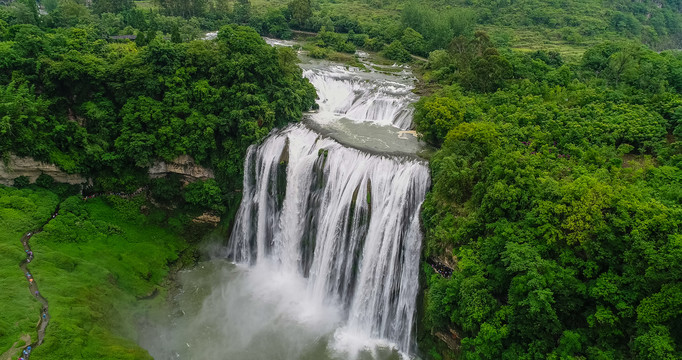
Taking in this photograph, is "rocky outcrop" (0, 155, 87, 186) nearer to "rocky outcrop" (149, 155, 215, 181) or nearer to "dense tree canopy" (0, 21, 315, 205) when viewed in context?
"dense tree canopy" (0, 21, 315, 205)

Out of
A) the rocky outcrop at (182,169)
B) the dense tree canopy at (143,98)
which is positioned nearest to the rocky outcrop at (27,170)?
the dense tree canopy at (143,98)

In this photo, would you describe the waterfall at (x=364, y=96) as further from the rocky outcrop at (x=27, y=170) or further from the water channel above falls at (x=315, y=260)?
the rocky outcrop at (x=27, y=170)

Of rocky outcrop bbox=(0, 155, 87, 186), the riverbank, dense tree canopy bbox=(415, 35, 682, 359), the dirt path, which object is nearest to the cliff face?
rocky outcrop bbox=(0, 155, 87, 186)

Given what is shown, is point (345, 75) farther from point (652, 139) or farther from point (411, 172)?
point (652, 139)

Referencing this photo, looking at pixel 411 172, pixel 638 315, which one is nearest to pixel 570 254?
pixel 638 315

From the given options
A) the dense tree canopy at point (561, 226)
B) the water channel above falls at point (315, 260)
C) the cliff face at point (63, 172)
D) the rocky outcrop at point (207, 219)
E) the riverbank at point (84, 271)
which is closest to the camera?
the dense tree canopy at point (561, 226)

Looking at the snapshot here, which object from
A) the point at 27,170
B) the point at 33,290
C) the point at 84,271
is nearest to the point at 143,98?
the point at 27,170
